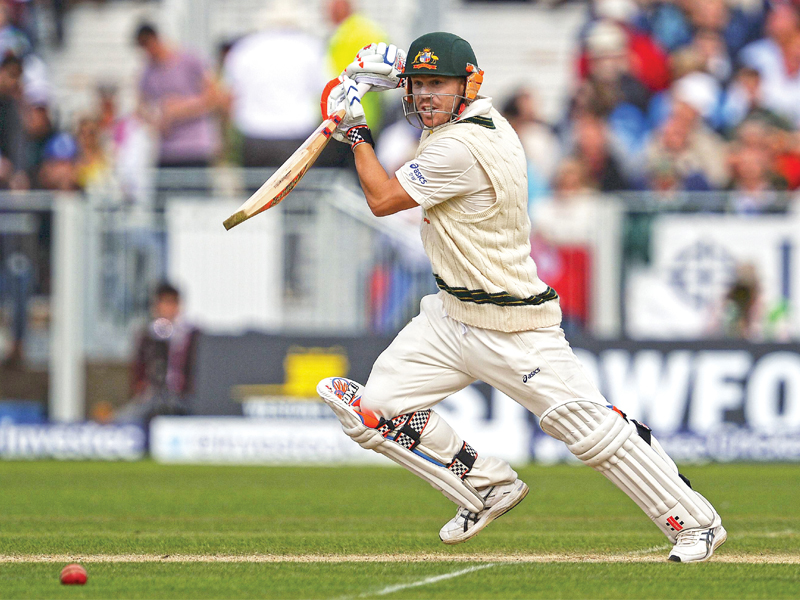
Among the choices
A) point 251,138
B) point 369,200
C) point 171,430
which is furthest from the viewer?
point 251,138

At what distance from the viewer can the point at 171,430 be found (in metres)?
12.6

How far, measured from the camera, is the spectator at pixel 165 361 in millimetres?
12539

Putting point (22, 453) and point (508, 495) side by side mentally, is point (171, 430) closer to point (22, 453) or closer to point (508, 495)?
point (22, 453)

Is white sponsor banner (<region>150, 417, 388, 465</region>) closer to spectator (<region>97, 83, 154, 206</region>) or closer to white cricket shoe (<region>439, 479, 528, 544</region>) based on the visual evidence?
spectator (<region>97, 83, 154, 206</region>)

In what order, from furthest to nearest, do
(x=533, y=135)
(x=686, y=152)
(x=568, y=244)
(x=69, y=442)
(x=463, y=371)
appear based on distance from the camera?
(x=533, y=135) → (x=686, y=152) → (x=69, y=442) → (x=568, y=244) → (x=463, y=371)

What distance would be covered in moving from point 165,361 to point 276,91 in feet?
10.4

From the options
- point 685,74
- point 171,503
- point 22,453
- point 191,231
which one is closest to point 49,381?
point 22,453

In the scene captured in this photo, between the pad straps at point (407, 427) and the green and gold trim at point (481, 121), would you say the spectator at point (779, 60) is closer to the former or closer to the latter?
the green and gold trim at point (481, 121)

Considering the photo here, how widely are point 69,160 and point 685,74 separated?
6.43 m

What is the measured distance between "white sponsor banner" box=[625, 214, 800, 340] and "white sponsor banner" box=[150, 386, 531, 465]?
1.43 m

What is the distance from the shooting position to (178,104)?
1407cm

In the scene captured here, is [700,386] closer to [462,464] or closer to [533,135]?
[533,135]

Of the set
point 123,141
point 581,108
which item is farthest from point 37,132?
point 581,108

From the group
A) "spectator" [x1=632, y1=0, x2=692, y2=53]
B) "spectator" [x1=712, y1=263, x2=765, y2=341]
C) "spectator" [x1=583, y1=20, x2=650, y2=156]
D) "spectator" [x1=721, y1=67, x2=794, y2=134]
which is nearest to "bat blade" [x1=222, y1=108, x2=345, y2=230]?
"spectator" [x1=712, y1=263, x2=765, y2=341]
